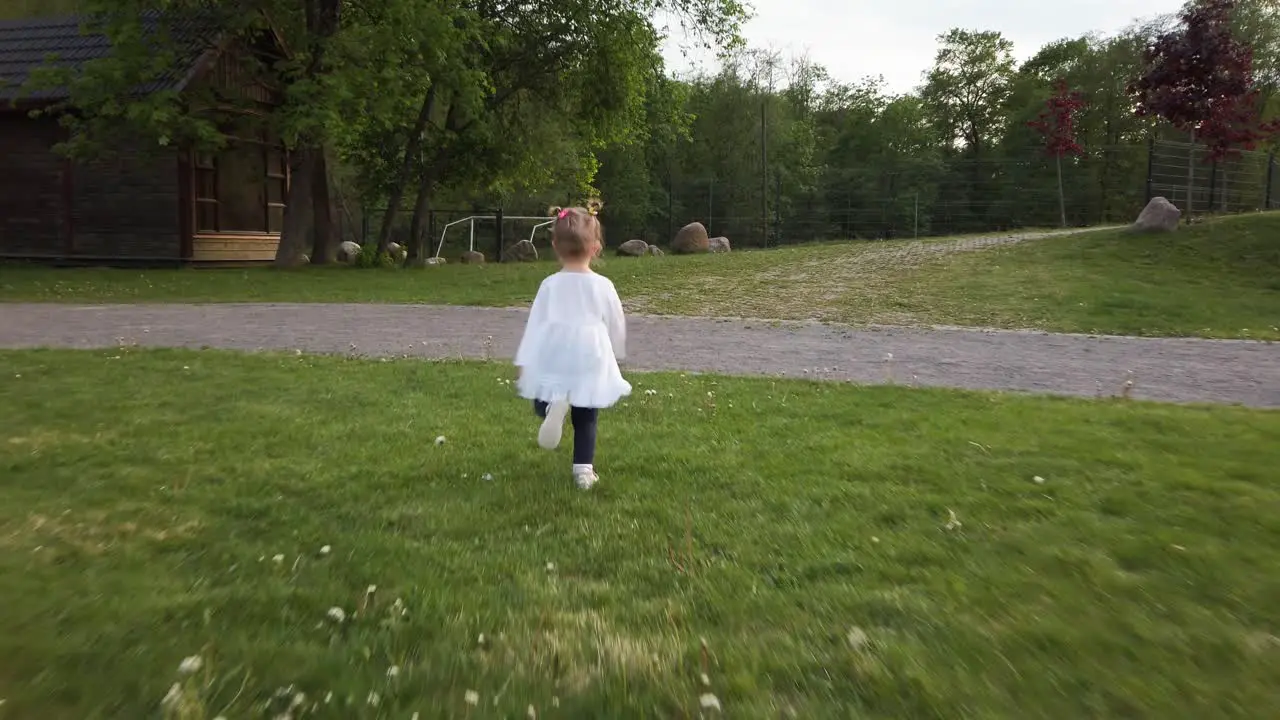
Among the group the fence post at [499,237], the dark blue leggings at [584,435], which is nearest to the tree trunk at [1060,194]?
the fence post at [499,237]

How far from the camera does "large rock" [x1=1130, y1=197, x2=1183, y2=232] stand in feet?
61.6

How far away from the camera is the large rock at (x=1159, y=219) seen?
18766 millimetres

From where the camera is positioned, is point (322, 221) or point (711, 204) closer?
point (322, 221)

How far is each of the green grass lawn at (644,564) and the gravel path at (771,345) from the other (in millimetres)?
1917

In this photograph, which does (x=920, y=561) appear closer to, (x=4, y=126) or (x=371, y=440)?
(x=371, y=440)

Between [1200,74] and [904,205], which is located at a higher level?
[1200,74]

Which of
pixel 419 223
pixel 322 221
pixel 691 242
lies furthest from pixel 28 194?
pixel 691 242

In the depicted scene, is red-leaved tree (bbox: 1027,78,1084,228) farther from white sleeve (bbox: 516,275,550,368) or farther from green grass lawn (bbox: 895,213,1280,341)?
white sleeve (bbox: 516,275,550,368)

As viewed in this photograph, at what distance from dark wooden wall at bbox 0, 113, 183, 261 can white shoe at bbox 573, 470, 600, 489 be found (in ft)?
66.2

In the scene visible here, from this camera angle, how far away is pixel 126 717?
85.2 inches

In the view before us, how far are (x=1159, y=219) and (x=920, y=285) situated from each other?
7.30 metres

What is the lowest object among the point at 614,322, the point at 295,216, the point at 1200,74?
the point at 614,322

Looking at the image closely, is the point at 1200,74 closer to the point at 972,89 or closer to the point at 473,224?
the point at 473,224

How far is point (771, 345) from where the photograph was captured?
9.87 metres
